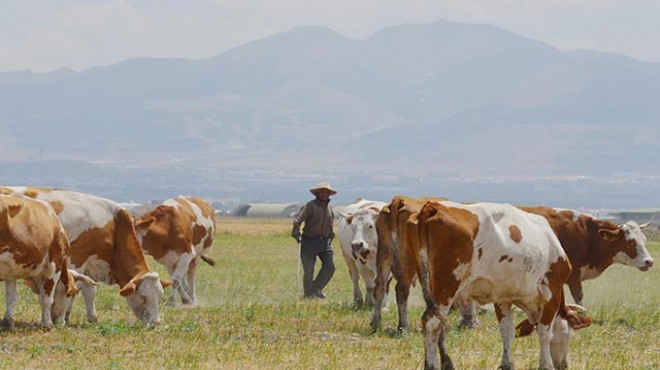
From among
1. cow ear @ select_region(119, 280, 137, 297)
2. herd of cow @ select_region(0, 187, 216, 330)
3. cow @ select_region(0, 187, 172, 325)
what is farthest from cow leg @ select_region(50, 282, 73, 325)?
cow ear @ select_region(119, 280, 137, 297)

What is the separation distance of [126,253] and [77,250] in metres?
0.74

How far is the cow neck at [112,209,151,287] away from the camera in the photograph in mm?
21938

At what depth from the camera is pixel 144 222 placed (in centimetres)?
2586

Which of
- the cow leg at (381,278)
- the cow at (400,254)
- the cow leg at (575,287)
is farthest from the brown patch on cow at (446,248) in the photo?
the cow leg at (575,287)

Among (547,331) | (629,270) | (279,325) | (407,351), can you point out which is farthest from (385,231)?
(629,270)

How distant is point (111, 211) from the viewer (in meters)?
22.2

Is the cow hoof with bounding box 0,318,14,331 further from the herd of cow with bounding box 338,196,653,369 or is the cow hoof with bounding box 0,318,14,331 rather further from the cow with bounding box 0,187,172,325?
the herd of cow with bounding box 338,196,653,369

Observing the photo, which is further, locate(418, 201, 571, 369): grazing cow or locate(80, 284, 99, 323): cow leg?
locate(80, 284, 99, 323): cow leg

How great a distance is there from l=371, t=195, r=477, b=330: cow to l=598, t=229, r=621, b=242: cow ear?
134 inches

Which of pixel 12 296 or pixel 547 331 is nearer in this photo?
pixel 547 331

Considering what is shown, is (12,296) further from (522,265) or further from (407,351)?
(522,265)

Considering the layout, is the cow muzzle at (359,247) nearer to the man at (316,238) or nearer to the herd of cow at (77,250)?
the herd of cow at (77,250)

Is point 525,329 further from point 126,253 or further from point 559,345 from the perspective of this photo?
point 126,253

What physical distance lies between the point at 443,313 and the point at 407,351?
9.85ft
